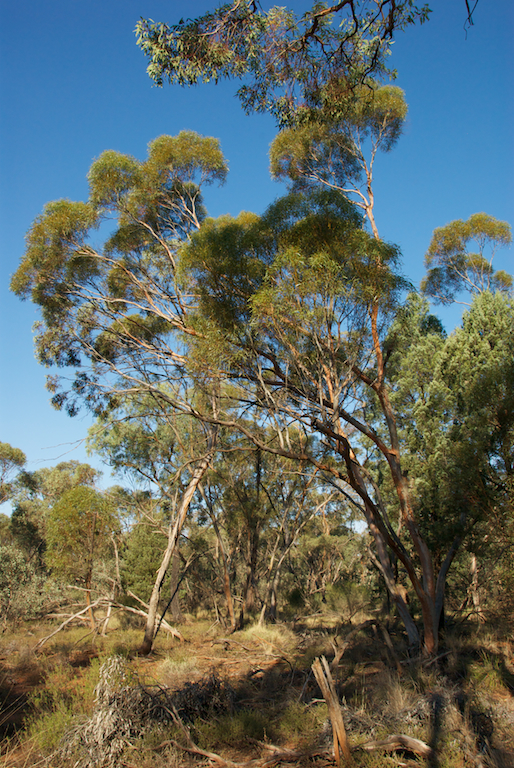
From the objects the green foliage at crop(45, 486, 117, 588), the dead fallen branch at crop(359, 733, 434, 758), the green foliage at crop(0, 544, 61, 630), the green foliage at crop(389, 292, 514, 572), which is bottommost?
Answer: the green foliage at crop(0, 544, 61, 630)

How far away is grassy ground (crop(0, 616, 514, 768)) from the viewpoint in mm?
4173

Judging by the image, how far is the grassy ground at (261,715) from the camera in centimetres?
417

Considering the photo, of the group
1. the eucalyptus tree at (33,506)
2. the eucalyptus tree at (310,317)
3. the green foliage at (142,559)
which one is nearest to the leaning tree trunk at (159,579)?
the eucalyptus tree at (310,317)

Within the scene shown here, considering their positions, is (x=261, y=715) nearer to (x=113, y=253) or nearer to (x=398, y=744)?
(x=398, y=744)

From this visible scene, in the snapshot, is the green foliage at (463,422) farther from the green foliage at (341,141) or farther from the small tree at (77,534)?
the small tree at (77,534)

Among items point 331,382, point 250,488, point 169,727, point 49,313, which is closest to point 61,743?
point 169,727

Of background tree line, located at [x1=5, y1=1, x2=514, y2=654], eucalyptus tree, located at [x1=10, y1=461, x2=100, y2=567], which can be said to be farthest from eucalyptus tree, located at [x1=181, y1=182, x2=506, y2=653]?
eucalyptus tree, located at [x1=10, y1=461, x2=100, y2=567]

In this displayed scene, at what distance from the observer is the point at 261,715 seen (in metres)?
5.46

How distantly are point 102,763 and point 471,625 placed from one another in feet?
26.4

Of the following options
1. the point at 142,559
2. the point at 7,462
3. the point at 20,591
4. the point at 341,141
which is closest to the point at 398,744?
the point at 341,141

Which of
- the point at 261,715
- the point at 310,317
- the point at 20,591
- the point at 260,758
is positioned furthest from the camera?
the point at 20,591

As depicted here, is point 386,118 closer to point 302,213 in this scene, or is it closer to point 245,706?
point 302,213

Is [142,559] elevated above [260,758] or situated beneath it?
elevated above

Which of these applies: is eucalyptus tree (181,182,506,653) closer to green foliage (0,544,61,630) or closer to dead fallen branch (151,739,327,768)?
dead fallen branch (151,739,327,768)
